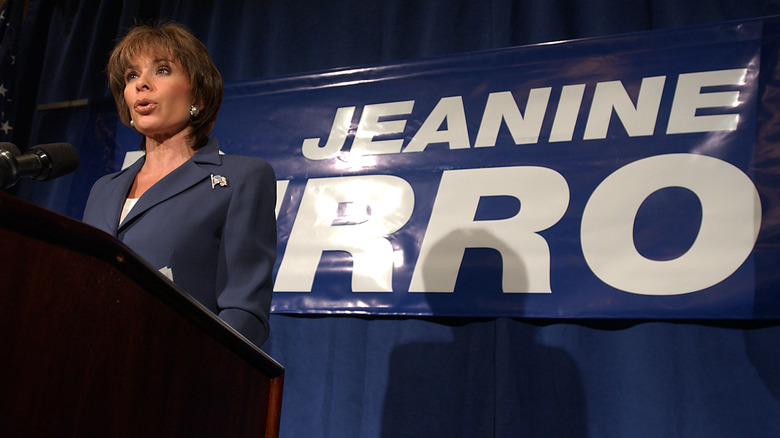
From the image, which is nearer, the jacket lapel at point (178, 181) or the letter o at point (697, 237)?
the jacket lapel at point (178, 181)

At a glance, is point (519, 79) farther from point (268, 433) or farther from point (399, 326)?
point (268, 433)

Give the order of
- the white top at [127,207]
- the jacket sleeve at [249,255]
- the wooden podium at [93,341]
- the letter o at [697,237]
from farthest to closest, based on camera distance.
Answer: the letter o at [697,237] < the white top at [127,207] < the jacket sleeve at [249,255] < the wooden podium at [93,341]

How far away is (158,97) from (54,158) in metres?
0.34

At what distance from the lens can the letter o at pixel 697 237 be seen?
166cm

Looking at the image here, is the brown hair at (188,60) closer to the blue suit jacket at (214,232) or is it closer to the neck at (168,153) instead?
the neck at (168,153)

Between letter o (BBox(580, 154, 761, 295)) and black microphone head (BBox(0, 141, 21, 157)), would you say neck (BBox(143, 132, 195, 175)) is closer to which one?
black microphone head (BBox(0, 141, 21, 157))

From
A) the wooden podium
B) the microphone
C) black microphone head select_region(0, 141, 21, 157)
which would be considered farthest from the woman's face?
the wooden podium

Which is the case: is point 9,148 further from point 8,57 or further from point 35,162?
point 8,57

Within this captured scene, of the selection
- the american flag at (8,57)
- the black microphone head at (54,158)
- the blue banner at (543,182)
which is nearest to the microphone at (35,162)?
the black microphone head at (54,158)

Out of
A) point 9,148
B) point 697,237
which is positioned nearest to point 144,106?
point 9,148

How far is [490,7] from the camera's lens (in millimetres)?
2350

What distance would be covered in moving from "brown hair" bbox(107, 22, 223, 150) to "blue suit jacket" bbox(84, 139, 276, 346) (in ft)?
0.43

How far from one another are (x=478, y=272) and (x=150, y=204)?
1.09 m

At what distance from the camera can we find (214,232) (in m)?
0.98
